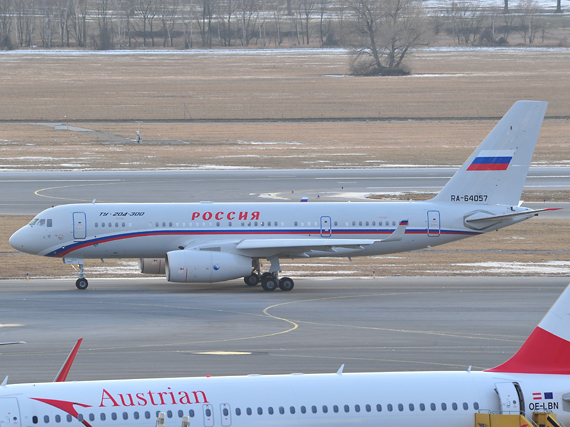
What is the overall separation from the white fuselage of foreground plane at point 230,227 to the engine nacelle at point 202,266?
3.30 feet

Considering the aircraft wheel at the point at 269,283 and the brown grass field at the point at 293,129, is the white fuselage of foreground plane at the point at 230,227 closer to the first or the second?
the aircraft wheel at the point at 269,283

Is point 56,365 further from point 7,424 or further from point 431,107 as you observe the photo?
point 431,107

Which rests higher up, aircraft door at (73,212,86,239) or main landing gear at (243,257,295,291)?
aircraft door at (73,212,86,239)

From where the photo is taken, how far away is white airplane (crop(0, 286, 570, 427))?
16797 mm

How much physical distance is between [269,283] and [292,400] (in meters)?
24.1

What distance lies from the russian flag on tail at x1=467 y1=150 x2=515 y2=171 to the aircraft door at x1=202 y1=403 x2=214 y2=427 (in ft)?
98.8

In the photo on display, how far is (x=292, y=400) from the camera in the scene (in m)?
17.7

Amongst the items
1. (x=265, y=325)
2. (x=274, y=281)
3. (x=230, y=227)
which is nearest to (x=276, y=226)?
(x=230, y=227)

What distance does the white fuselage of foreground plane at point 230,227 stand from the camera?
138 ft

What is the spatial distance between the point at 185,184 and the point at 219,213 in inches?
1244

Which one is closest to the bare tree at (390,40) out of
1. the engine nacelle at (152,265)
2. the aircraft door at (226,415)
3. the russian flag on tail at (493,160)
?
the russian flag on tail at (493,160)

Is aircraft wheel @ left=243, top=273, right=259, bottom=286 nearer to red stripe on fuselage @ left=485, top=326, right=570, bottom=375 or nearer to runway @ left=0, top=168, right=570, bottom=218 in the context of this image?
runway @ left=0, top=168, right=570, bottom=218

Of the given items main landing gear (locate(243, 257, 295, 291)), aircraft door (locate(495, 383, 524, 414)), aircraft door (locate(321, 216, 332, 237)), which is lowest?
main landing gear (locate(243, 257, 295, 291))

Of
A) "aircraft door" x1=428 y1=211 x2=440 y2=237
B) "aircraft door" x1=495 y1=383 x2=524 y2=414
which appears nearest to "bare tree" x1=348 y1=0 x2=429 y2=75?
"aircraft door" x1=428 y1=211 x2=440 y2=237
